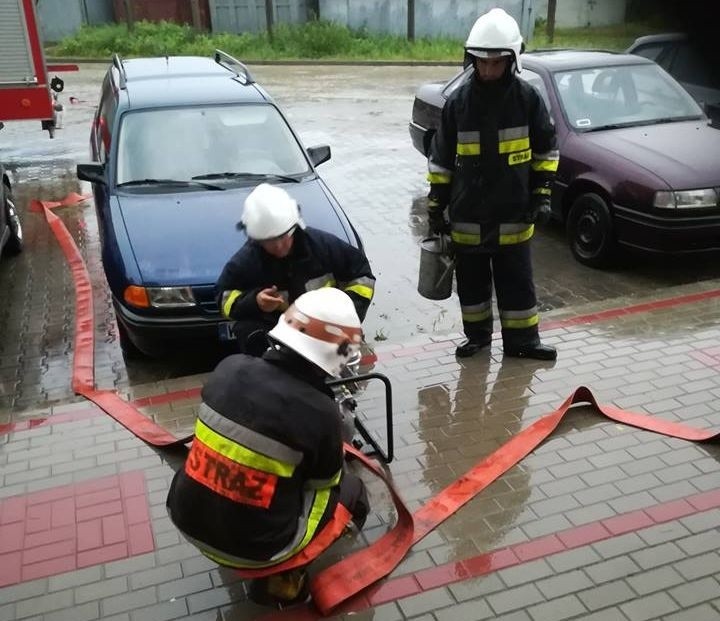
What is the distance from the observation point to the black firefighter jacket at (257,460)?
9.21 ft

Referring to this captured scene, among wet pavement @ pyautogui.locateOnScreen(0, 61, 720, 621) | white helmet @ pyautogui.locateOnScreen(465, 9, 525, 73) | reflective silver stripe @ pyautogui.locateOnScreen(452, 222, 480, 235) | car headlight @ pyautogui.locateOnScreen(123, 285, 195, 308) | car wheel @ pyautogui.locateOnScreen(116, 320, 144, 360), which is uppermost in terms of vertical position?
white helmet @ pyautogui.locateOnScreen(465, 9, 525, 73)

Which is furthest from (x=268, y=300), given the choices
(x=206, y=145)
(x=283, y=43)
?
(x=283, y=43)

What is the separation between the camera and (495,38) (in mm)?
4430

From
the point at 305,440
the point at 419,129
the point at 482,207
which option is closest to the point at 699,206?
the point at 482,207

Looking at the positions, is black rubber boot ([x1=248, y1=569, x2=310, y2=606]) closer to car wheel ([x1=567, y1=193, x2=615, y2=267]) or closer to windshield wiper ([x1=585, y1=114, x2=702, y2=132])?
car wheel ([x1=567, y1=193, x2=615, y2=267])

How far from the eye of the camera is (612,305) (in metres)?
6.12

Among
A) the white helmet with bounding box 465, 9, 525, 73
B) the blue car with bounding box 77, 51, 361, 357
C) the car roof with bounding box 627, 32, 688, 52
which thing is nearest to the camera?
the white helmet with bounding box 465, 9, 525, 73

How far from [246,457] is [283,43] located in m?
22.9

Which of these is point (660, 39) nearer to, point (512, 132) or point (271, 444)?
point (512, 132)

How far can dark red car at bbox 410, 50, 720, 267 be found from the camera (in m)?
6.50

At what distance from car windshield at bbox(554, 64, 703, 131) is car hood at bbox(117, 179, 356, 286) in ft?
10.2

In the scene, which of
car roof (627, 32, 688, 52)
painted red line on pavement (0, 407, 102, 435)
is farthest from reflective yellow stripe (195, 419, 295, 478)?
car roof (627, 32, 688, 52)

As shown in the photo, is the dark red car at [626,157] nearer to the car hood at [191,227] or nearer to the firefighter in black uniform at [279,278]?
the car hood at [191,227]

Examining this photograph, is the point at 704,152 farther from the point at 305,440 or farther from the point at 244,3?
the point at 244,3
